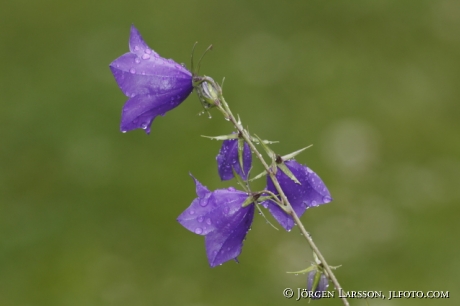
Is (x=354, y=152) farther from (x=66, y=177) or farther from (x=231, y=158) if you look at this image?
(x=231, y=158)

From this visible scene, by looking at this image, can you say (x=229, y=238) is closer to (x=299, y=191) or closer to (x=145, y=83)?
(x=299, y=191)

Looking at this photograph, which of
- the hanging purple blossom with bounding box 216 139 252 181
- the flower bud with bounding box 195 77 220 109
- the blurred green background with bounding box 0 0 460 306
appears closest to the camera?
the flower bud with bounding box 195 77 220 109

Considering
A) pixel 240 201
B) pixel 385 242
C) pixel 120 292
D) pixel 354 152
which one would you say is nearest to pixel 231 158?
pixel 240 201

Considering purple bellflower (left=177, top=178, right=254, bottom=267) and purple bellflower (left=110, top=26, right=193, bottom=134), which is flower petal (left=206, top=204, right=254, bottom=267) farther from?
purple bellflower (left=110, top=26, right=193, bottom=134)

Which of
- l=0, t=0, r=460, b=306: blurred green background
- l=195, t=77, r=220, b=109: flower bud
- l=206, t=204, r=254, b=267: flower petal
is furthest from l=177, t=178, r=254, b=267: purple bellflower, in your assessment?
l=0, t=0, r=460, b=306: blurred green background

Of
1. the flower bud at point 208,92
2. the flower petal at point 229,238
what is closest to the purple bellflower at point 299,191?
the flower petal at point 229,238

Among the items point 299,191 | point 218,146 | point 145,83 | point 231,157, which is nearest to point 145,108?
point 145,83
